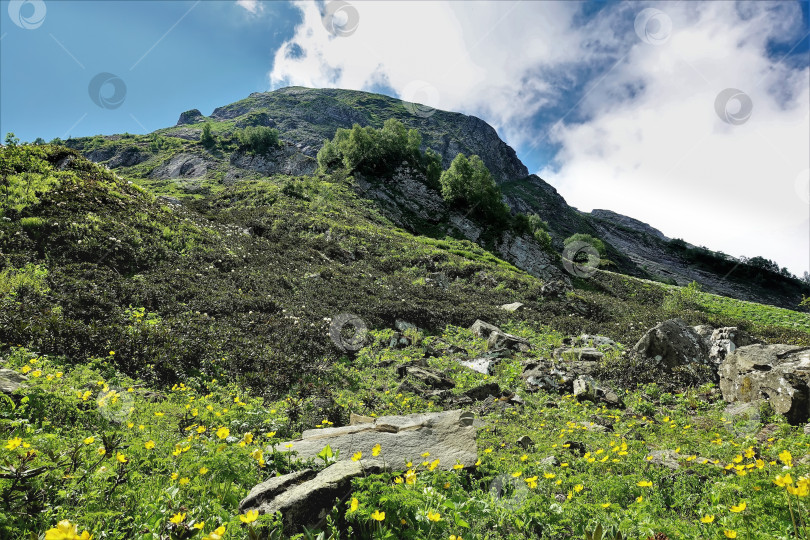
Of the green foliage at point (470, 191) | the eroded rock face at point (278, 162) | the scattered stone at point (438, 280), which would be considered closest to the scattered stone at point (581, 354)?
the scattered stone at point (438, 280)

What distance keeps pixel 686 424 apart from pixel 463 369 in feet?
19.2

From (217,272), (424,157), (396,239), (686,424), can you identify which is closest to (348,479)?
(686,424)

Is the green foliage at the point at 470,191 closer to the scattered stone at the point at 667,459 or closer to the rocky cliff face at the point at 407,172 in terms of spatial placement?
the rocky cliff face at the point at 407,172

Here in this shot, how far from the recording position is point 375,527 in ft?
11.6

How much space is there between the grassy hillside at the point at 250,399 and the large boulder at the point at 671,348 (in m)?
0.95

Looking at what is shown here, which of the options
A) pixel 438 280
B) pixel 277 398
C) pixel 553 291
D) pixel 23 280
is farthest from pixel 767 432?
pixel 438 280

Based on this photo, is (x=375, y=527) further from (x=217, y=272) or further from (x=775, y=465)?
(x=217, y=272)

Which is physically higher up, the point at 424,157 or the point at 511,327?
the point at 424,157

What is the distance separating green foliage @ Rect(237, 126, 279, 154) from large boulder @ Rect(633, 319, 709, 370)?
3520 inches

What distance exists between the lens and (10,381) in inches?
213

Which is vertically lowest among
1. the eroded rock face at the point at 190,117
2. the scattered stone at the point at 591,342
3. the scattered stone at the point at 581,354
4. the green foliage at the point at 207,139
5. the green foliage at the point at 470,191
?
the scattered stone at the point at 581,354

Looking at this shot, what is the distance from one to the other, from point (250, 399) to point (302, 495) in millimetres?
5251

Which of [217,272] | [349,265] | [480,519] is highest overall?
[349,265]

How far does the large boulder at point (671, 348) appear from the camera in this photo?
36.3ft
